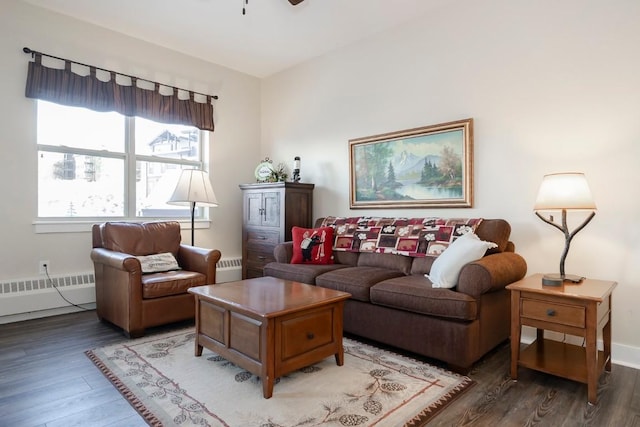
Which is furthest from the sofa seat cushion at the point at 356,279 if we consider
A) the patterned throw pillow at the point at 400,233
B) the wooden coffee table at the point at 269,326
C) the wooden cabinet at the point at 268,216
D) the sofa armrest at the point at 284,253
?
the wooden cabinet at the point at 268,216

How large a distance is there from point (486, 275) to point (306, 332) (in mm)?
1151

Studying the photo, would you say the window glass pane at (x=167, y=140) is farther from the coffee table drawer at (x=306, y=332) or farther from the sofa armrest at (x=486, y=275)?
the sofa armrest at (x=486, y=275)

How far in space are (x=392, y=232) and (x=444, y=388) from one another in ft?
5.04

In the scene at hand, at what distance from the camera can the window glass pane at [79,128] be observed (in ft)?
11.7

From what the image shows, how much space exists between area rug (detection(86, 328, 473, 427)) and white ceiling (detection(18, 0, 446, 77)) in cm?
297

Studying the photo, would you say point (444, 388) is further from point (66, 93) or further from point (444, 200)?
point (66, 93)

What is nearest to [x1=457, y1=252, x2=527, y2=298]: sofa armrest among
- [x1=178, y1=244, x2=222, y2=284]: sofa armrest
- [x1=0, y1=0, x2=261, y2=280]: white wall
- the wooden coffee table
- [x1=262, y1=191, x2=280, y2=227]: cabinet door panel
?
the wooden coffee table

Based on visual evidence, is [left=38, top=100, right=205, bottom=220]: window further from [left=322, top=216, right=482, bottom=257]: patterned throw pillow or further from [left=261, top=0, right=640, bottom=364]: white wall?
[left=261, top=0, right=640, bottom=364]: white wall

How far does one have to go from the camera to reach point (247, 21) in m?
3.68

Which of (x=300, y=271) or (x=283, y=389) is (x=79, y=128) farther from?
(x=283, y=389)

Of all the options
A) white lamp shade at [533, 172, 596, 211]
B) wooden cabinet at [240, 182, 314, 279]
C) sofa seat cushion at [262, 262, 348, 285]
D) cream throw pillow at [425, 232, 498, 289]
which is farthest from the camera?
wooden cabinet at [240, 182, 314, 279]

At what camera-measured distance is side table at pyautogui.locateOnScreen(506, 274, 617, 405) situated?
6.36ft

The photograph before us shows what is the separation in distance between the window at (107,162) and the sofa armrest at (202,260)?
40.2 inches

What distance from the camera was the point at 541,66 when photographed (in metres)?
2.82
